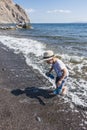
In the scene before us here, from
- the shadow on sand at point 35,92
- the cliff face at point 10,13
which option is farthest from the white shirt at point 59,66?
the cliff face at point 10,13

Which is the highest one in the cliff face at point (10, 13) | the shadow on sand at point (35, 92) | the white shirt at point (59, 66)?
the white shirt at point (59, 66)

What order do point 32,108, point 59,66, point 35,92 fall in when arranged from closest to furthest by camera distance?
point 32,108
point 59,66
point 35,92

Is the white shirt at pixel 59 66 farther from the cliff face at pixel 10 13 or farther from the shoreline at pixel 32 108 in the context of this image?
the cliff face at pixel 10 13

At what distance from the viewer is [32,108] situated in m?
6.49

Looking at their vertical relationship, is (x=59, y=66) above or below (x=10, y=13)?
above

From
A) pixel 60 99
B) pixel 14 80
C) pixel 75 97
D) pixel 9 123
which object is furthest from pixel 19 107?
pixel 14 80

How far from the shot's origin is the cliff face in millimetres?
145462

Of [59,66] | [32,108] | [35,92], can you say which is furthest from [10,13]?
[32,108]

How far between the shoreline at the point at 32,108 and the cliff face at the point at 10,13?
136441 mm

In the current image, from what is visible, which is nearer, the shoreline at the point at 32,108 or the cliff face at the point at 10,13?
the shoreline at the point at 32,108

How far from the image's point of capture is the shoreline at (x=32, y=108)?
5.60 metres

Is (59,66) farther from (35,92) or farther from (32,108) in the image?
(32,108)

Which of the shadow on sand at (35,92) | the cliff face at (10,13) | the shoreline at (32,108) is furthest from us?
the cliff face at (10,13)

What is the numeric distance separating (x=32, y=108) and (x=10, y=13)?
517 ft
